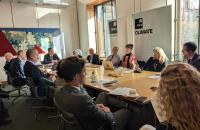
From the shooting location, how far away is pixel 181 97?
33.4 inches

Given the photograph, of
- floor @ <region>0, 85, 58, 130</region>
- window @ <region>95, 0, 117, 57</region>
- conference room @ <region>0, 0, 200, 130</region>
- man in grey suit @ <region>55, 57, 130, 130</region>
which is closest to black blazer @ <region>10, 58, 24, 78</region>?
conference room @ <region>0, 0, 200, 130</region>

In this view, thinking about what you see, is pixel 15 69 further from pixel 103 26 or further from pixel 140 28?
pixel 103 26

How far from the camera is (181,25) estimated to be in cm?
428

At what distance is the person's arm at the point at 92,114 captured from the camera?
151 centimetres

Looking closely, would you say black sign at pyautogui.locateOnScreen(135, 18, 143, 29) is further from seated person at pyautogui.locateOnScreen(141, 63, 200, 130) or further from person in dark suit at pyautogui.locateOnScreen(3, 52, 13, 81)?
seated person at pyautogui.locateOnScreen(141, 63, 200, 130)

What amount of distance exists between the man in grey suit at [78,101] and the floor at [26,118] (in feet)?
5.07

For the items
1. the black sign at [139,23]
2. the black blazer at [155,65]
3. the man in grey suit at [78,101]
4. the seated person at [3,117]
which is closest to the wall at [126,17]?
the black sign at [139,23]

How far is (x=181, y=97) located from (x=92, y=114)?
87 cm

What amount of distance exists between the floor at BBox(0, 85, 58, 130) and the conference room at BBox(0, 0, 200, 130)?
19 mm

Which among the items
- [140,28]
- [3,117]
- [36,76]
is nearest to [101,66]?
[36,76]

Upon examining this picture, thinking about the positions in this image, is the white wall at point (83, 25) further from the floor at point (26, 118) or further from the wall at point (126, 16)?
the floor at point (26, 118)

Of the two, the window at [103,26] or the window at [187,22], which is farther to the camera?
the window at [103,26]

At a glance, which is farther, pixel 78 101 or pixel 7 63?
pixel 7 63

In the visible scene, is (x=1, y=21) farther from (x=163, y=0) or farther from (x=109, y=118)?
(x=109, y=118)
